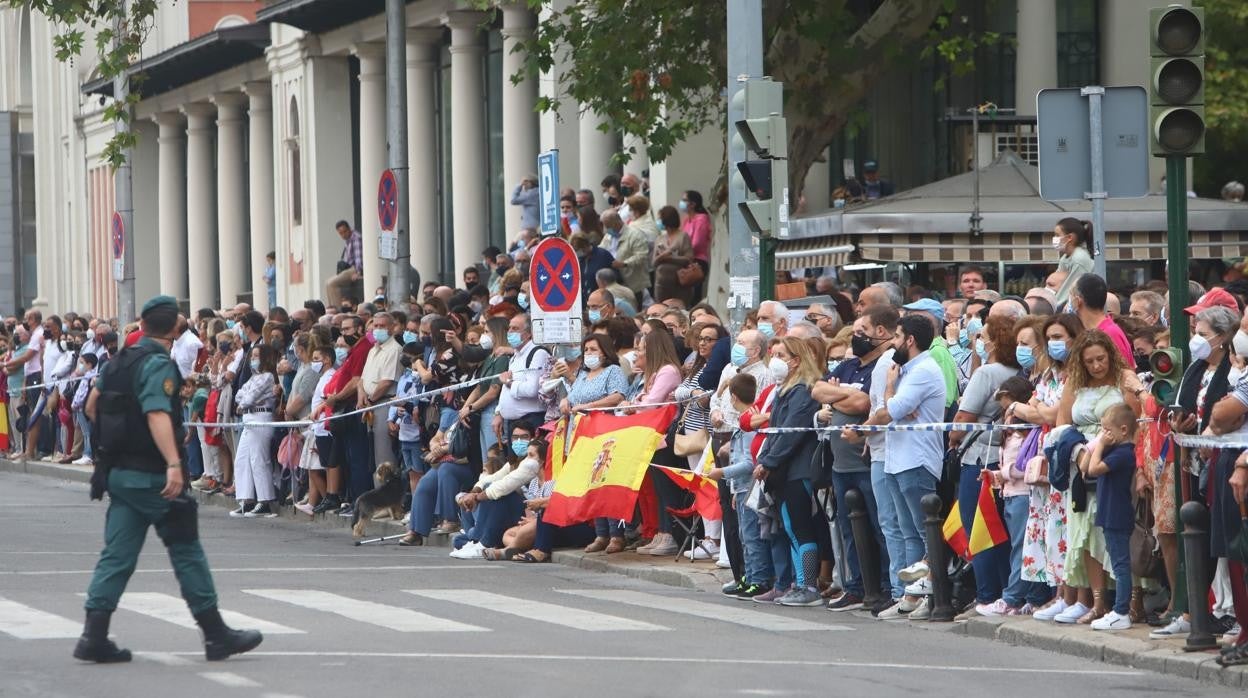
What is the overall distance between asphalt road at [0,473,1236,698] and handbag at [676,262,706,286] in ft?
17.8

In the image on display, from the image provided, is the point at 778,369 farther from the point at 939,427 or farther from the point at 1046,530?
the point at 1046,530

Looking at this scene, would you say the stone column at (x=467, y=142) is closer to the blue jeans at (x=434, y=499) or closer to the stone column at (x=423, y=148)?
the stone column at (x=423, y=148)

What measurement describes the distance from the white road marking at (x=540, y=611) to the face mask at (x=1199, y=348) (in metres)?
3.33

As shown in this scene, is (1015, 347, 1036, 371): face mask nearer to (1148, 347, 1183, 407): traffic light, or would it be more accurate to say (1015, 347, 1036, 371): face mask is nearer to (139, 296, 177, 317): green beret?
(1148, 347, 1183, 407): traffic light

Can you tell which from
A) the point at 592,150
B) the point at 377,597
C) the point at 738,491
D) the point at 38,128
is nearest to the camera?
the point at 377,597

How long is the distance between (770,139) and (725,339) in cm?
151

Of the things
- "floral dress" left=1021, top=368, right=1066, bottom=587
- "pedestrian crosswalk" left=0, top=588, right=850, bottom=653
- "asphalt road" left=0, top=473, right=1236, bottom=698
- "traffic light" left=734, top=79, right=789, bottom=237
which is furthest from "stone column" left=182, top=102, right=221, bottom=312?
"floral dress" left=1021, top=368, right=1066, bottom=587

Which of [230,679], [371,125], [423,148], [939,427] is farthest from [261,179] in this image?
[230,679]

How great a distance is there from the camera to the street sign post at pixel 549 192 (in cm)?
2086

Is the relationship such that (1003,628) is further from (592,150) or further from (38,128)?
(38,128)

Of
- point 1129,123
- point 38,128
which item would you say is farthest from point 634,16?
point 38,128

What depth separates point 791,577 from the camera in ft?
55.3

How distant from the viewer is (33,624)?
1405 centimetres

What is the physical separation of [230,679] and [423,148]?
31.9 meters
